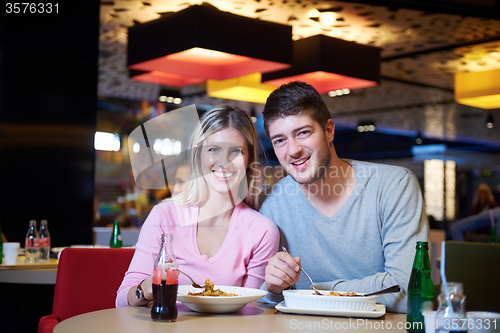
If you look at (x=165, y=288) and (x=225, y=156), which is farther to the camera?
(x=225, y=156)

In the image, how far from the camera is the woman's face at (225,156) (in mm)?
1948

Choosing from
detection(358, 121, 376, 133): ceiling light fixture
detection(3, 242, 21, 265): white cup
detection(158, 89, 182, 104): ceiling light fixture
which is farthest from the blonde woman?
detection(358, 121, 376, 133): ceiling light fixture

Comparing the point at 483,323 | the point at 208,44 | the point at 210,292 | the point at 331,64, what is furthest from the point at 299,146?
the point at 331,64

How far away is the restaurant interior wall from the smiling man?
90.9 inches

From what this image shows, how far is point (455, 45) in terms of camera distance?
582 cm

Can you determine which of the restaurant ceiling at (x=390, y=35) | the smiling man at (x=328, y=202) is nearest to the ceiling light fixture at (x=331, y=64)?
the restaurant ceiling at (x=390, y=35)

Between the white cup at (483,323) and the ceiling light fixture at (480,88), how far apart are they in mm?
4869

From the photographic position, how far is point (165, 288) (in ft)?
4.48

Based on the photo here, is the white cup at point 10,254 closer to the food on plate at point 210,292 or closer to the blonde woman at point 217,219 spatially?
the blonde woman at point 217,219

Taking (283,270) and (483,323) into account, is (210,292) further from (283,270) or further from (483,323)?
(483,323)

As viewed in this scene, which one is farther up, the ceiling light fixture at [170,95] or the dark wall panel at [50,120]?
the ceiling light fixture at [170,95]

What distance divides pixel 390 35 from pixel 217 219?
4.29 meters

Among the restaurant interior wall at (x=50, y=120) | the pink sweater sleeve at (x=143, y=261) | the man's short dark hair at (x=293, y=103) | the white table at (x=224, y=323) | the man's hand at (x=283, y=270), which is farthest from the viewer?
the restaurant interior wall at (x=50, y=120)

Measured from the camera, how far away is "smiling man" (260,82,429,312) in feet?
5.96
